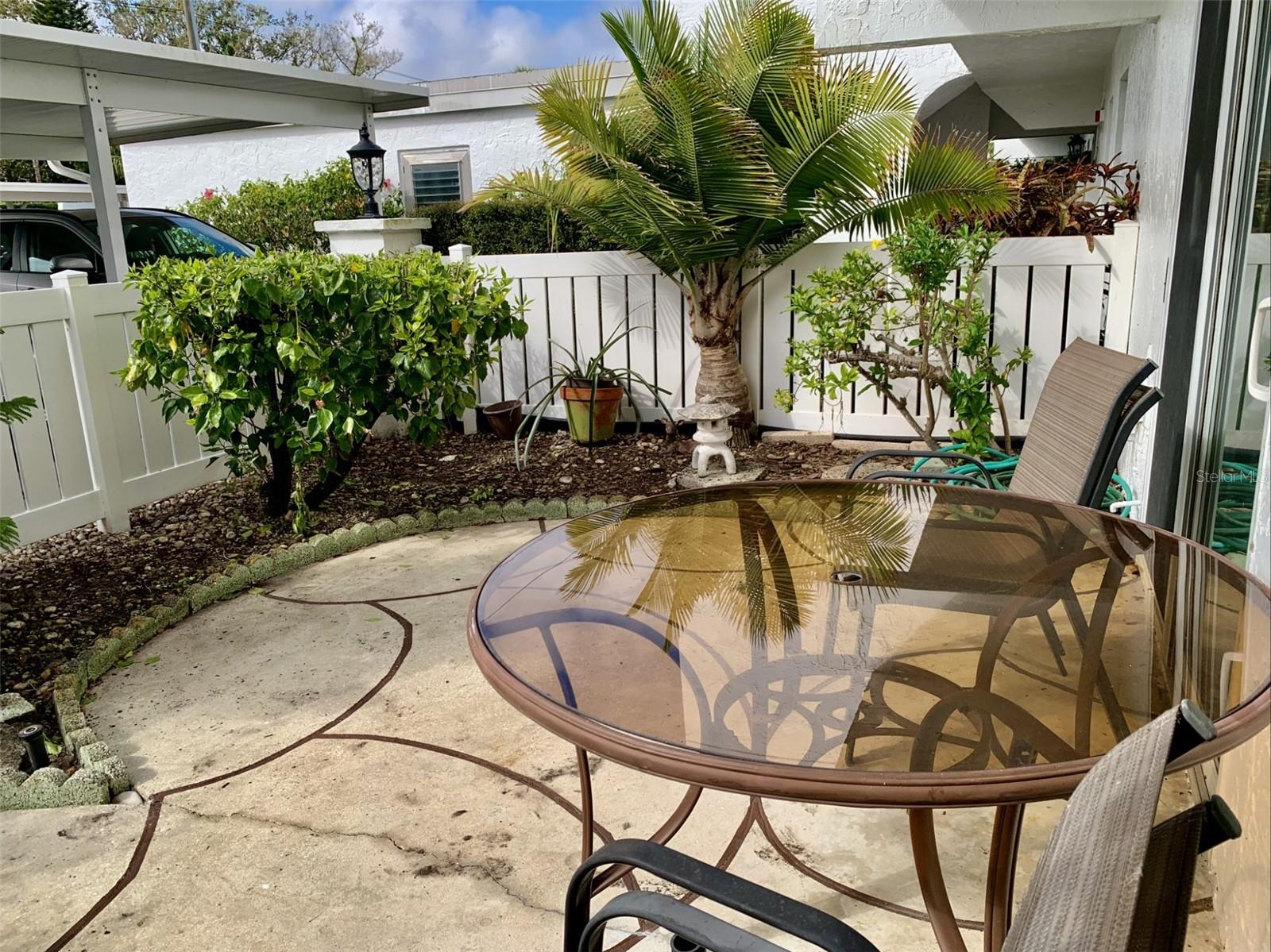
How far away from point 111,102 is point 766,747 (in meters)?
5.41

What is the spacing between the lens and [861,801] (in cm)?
119

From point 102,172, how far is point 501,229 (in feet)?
18.9

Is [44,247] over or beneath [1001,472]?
over

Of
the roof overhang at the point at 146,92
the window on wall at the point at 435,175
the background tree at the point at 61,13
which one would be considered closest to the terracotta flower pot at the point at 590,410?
the roof overhang at the point at 146,92

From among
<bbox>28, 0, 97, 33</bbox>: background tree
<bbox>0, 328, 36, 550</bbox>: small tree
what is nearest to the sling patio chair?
<bbox>0, 328, 36, 550</bbox>: small tree

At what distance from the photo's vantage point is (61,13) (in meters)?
20.9

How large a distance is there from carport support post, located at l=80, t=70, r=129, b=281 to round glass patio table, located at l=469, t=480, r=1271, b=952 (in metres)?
3.94

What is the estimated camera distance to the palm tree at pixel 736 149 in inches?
191

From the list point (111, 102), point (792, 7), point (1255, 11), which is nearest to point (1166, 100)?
point (1255, 11)

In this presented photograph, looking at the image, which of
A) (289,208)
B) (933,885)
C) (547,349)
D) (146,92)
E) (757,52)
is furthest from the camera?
(289,208)

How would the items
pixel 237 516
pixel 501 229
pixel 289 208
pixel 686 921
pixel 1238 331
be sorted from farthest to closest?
1. pixel 289 208
2. pixel 501 229
3. pixel 237 516
4. pixel 1238 331
5. pixel 686 921

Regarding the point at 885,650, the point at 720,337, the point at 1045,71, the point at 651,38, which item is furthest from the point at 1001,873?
the point at 1045,71

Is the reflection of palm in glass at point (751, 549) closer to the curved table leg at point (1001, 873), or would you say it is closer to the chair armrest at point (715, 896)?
the curved table leg at point (1001, 873)

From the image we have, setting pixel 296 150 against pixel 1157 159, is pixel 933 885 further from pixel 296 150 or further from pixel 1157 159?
pixel 296 150
